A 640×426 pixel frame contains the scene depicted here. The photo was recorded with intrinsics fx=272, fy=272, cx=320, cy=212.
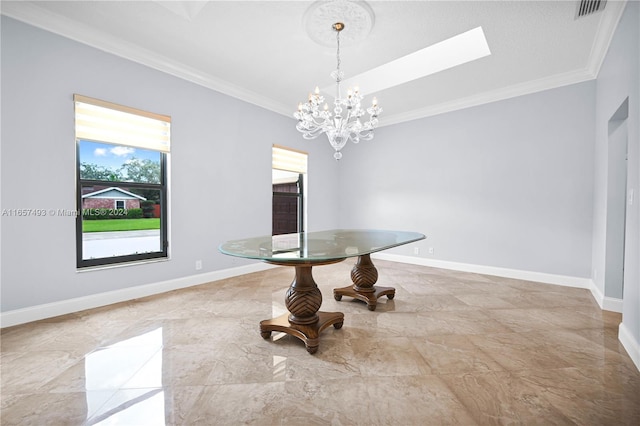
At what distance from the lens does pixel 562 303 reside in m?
3.02

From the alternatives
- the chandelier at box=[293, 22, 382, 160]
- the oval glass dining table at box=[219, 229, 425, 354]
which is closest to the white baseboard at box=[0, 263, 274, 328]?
the oval glass dining table at box=[219, 229, 425, 354]

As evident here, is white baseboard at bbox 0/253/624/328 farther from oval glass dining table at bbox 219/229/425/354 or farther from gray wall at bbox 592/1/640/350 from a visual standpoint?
oval glass dining table at bbox 219/229/425/354

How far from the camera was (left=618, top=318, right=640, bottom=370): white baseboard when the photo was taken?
1.82m

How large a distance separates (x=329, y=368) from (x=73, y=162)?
3075mm

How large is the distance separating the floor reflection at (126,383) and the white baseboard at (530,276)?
4.09 meters

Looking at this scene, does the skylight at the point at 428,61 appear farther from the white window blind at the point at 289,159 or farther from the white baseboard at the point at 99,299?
the white baseboard at the point at 99,299

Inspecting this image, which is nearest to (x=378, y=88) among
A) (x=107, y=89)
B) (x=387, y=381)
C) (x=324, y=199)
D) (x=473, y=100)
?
(x=473, y=100)

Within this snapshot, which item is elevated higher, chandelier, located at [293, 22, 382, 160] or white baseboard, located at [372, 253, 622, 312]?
chandelier, located at [293, 22, 382, 160]

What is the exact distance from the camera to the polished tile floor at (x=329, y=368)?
1404 mm

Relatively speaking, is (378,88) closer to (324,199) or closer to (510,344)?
(324,199)

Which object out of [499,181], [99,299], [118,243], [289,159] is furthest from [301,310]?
[499,181]

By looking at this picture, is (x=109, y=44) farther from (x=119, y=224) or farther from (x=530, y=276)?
(x=530, y=276)

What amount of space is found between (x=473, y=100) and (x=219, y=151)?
407 cm

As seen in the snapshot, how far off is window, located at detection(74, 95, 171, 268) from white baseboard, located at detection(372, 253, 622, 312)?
166 inches
